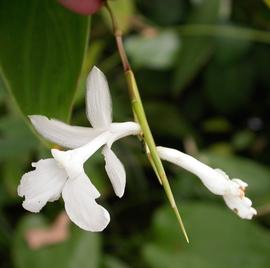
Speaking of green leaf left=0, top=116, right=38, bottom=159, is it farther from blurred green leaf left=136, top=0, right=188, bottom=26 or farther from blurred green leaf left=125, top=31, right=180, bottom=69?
blurred green leaf left=136, top=0, right=188, bottom=26

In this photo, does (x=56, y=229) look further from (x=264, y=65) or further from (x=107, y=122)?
(x=107, y=122)

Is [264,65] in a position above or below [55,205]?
above

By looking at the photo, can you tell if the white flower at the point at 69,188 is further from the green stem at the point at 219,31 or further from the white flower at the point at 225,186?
the green stem at the point at 219,31

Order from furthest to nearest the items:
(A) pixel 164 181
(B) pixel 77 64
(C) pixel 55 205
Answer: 1. (C) pixel 55 205
2. (B) pixel 77 64
3. (A) pixel 164 181

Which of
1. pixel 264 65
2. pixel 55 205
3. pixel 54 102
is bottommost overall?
pixel 55 205

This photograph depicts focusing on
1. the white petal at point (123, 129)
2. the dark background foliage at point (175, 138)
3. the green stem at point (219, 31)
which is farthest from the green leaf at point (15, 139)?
the white petal at point (123, 129)

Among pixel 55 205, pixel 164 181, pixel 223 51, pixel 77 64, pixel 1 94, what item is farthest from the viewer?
pixel 223 51

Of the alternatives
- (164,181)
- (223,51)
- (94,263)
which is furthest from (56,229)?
(164,181)
